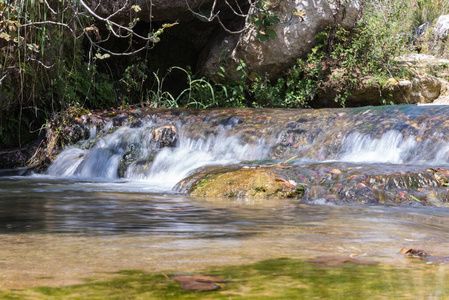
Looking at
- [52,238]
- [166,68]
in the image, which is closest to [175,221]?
[52,238]

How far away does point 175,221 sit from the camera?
2.84 m

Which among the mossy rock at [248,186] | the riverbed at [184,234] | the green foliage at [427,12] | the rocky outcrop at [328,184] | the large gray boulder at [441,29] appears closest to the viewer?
the riverbed at [184,234]

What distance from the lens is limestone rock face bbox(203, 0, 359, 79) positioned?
9.88m

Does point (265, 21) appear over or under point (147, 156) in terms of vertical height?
over

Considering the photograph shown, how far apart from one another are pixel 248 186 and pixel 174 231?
7.05 ft

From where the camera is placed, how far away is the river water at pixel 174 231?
168cm

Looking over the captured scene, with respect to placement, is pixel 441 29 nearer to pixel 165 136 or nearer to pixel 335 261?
pixel 165 136

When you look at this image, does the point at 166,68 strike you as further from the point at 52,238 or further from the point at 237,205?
the point at 52,238

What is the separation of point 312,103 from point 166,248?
898 cm

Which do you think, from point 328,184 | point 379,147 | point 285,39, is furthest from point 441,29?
point 328,184

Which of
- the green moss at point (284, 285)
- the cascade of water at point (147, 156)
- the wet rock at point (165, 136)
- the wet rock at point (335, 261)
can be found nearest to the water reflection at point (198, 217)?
the wet rock at point (335, 261)

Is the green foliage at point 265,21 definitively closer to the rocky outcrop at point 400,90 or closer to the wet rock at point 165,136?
the rocky outcrop at point 400,90

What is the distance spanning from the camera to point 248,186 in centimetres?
455

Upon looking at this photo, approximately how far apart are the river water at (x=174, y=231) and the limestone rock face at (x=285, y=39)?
215 inches
